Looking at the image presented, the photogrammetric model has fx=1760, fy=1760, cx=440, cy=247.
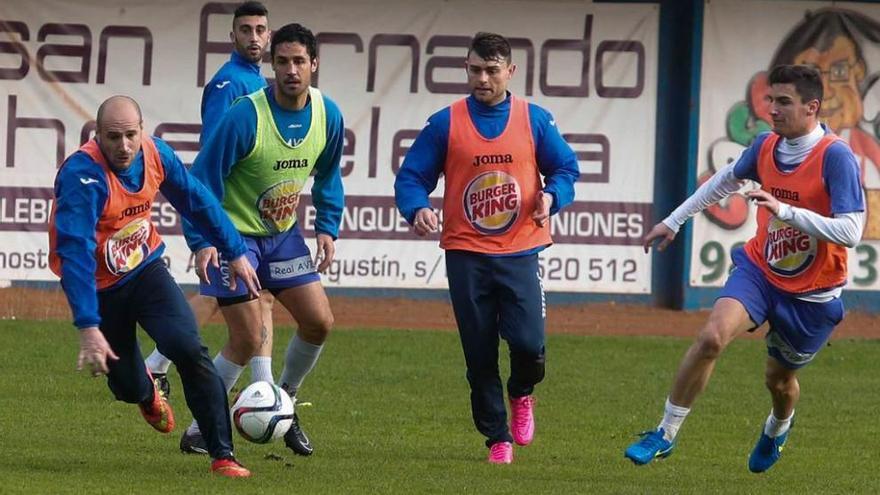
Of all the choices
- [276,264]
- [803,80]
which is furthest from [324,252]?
[803,80]

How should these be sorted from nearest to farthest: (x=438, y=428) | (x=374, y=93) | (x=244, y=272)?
(x=244, y=272)
(x=438, y=428)
(x=374, y=93)

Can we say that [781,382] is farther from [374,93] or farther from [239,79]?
[374,93]

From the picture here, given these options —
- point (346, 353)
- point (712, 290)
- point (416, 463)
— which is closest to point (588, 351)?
point (346, 353)

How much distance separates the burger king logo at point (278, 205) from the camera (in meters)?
9.44

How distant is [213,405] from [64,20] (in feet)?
36.5

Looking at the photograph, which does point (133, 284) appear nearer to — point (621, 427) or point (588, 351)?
point (621, 427)

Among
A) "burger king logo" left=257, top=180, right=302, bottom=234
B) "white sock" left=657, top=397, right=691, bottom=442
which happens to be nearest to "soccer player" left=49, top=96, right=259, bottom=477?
"burger king logo" left=257, top=180, right=302, bottom=234

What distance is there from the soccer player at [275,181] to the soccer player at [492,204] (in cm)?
56

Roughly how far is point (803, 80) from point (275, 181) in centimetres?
281

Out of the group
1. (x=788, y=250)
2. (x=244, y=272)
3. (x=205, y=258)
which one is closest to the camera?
(x=244, y=272)

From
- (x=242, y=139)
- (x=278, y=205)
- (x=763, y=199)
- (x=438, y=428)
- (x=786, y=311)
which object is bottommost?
(x=438, y=428)

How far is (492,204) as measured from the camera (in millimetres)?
9359

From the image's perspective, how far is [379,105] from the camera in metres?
19.0

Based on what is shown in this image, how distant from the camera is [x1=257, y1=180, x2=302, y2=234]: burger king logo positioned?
31.0 ft
